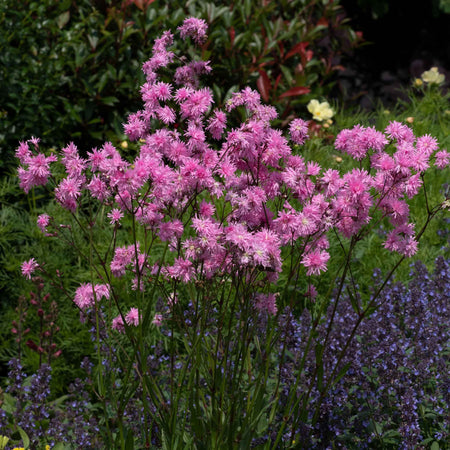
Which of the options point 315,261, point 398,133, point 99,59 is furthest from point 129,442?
point 99,59

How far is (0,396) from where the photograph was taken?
2404 mm

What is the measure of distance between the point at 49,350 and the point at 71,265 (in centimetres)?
130

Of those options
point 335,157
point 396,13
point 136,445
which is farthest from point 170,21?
point 396,13

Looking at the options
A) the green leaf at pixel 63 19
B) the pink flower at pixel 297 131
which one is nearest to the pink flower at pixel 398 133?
the pink flower at pixel 297 131

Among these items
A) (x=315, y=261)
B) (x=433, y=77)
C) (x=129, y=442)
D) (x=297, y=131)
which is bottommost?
(x=129, y=442)

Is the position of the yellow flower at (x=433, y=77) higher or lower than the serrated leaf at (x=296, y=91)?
higher

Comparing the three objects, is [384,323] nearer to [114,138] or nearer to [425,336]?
[425,336]

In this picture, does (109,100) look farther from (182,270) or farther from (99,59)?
(182,270)

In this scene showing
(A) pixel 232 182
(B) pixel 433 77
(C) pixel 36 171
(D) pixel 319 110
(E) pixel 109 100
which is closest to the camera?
(C) pixel 36 171

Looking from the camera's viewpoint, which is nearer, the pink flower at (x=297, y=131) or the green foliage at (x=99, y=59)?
the pink flower at (x=297, y=131)

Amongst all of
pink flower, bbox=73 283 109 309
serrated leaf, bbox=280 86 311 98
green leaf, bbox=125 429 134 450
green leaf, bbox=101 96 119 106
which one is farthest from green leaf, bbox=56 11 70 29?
green leaf, bbox=125 429 134 450

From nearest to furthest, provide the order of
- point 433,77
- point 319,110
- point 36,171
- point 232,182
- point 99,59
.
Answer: point 36,171
point 232,182
point 99,59
point 319,110
point 433,77

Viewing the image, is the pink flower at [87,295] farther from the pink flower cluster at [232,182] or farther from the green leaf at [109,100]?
the green leaf at [109,100]

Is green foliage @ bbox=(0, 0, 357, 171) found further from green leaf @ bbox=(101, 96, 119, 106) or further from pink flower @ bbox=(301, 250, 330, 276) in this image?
pink flower @ bbox=(301, 250, 330, 276)
